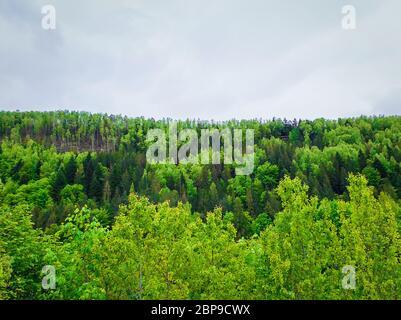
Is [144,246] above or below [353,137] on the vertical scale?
below

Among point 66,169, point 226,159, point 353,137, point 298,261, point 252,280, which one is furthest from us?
point 353,137

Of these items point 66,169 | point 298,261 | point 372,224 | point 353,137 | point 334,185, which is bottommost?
point 298,261

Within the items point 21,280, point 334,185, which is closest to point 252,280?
point 21,280

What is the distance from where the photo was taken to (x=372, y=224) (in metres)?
18.0

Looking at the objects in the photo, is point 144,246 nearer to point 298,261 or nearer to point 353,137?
point 298,261

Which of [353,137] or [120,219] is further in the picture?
[353,137]

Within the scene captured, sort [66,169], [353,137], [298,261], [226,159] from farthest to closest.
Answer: [353,137], [226,159], [66,169], [298,261]

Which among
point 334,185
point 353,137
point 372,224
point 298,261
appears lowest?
point 298,261

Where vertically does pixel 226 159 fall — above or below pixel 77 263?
above
